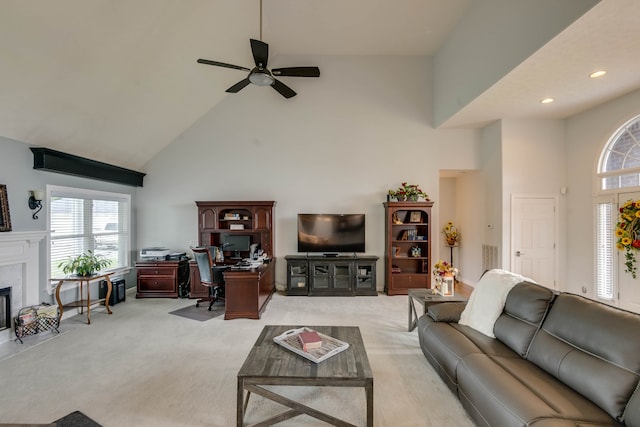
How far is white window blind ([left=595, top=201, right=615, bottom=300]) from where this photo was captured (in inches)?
172

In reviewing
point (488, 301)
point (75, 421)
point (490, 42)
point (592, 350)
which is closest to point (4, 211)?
point (75, 421)

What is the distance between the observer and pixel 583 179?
15.8ft

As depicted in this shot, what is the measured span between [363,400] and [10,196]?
15.4 ft

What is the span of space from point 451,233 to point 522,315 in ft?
15.4

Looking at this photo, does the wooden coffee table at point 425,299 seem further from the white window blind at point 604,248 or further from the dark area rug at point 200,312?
the dark area rug at point 200,312

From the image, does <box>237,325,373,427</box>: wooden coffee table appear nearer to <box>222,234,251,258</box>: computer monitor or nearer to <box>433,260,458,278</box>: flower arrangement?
<box>433,260,458,278</box>: flower arrangement

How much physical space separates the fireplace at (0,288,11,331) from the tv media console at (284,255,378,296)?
372 cm

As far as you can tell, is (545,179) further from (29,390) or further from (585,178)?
(29,390)

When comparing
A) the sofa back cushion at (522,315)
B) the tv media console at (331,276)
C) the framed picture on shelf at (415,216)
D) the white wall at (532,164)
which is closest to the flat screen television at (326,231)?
the tv media console at (331,276)

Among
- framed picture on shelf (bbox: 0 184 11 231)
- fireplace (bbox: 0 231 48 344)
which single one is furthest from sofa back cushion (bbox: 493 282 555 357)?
framed picture on shelf (bbox: 0 184 11 231)

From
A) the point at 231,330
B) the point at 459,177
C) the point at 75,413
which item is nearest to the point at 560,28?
the point at 459,177

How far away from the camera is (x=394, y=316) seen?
4.39 meters

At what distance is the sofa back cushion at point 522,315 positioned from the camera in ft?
7.34

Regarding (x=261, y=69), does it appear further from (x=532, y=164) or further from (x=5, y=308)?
(x=532, y=164)
